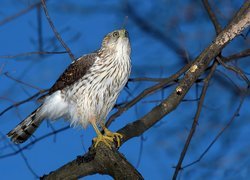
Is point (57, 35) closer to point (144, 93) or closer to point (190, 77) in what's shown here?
point (144, 93)

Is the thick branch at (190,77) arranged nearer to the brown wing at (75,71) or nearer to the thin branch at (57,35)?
the brown wing at (75,71)

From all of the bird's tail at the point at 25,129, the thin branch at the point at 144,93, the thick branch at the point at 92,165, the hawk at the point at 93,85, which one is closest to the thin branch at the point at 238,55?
the thin branch at the point at 144,93

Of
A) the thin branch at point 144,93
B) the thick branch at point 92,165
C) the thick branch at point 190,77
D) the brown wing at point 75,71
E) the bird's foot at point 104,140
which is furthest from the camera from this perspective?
the brown wing at point 75,71

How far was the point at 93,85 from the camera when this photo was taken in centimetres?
460

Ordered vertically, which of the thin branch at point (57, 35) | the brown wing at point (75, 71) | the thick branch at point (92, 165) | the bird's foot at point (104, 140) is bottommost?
the thick branch at point (92, 165)

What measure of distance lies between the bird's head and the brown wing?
0.17 meters

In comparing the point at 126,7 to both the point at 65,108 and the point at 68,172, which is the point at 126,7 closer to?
the point at 65,108

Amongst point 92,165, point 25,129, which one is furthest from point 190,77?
point 25,129

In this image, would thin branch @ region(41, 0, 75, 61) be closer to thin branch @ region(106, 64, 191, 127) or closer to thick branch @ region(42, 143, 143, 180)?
thin branch @ region(106, 64, 191, 127)

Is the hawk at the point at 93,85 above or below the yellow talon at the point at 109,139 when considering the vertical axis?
above

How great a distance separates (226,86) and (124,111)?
1.60 metres

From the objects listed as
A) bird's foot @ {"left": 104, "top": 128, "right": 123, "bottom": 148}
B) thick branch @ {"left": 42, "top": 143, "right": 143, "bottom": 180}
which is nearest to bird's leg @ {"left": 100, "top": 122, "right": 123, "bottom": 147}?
bird's foot @ {"left": 104, "top": 128, "right": 123, "bottom": 148}

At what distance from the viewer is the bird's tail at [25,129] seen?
5.02 meters

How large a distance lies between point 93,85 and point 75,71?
0.24 metres
